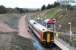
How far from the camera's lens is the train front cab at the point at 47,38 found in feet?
143

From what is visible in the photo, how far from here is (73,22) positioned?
209 feet

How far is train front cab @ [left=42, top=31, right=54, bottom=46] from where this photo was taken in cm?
4356

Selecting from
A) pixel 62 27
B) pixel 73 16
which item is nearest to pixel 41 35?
pixel 62 27

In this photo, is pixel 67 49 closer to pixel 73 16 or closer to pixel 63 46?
pixel 63 46

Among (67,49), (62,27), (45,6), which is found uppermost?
(67,49)

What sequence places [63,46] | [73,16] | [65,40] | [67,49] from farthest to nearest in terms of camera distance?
[73,16] < [65,40] < [63,46] < [67,49]

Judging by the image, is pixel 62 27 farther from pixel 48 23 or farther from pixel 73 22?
pixel 48 23

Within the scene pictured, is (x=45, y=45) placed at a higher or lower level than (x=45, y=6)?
higher

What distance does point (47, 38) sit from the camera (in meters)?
43.9

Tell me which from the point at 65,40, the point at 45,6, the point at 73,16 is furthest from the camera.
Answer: the point at 45,6

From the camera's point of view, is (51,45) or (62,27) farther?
(62,27)

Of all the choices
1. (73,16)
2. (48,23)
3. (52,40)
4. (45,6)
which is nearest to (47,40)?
(52,40)

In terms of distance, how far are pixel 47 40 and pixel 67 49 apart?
22.6 ft

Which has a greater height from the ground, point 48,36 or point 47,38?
point 48,36
